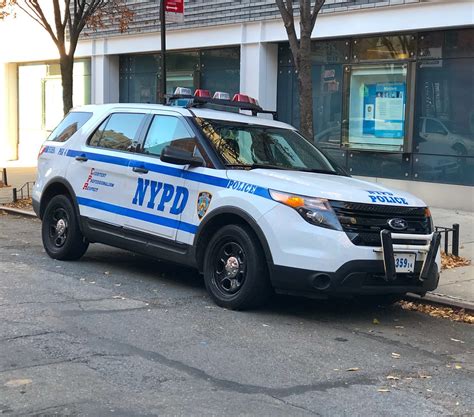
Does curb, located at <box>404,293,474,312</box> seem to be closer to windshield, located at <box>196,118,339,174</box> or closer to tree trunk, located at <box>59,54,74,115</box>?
windshield, located at <box>196,118,339,174</box>

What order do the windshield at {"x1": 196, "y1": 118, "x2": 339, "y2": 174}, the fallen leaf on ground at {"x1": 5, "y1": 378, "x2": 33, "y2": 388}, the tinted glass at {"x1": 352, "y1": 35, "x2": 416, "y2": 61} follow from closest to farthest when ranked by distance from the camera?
the fallen leaf on ground at {"x1": 5, "y1": 378, "x2": 33, "y2": 388}, the windshield at {"x1": 196, "y1": 118, "x2": 339, "y2": 174}, the tinted glass at {"x1": 352, "y1": 35, "x2": 416, "y2": 61}

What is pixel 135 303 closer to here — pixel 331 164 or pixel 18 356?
pixel 18 356

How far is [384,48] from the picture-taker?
15.2 m

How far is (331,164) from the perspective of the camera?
8055 mm

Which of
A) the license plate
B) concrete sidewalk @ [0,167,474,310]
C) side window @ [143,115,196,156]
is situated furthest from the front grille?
side window @ [143,115,196,156]

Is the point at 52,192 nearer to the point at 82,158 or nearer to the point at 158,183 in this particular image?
the point at 82,158

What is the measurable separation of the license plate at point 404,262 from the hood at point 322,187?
476mm

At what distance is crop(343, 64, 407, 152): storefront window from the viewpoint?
1488cm

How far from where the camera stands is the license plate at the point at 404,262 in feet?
21.2

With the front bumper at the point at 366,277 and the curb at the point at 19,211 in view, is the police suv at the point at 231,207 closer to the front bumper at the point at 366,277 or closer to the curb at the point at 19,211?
the front bumper at the point at 366,277

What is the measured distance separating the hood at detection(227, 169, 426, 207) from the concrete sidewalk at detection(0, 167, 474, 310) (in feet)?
4.52

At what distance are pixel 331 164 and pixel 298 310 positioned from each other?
1.78 metres

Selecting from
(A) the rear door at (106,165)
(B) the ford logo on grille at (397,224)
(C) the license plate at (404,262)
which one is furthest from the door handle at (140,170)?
(C) the license plate at (404,262)

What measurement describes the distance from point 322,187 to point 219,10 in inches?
490
